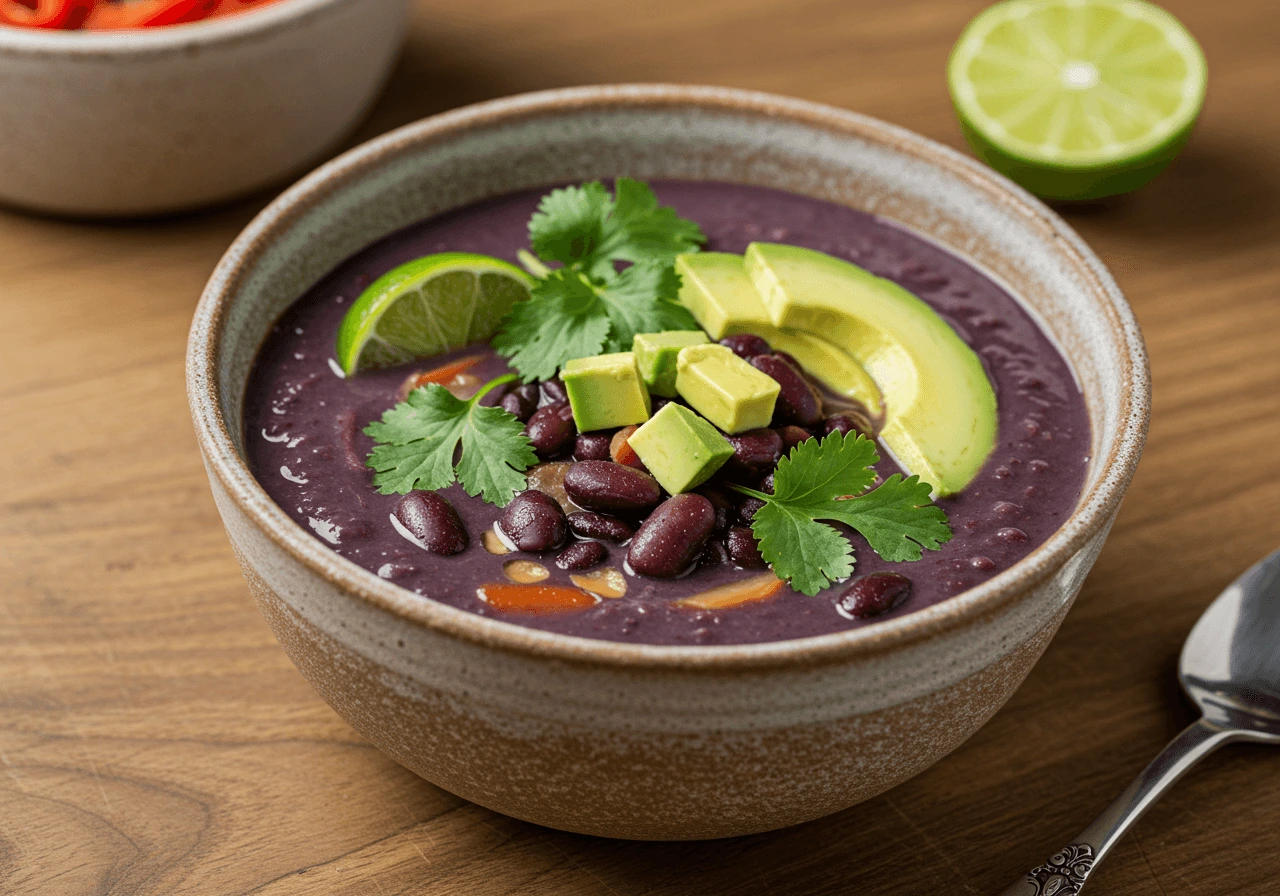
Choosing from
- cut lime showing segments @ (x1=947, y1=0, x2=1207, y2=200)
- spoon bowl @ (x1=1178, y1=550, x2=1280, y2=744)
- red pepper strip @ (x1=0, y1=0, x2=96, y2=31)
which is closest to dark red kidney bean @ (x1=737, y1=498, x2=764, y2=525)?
spoon bowl @ (x1=1178, y1=550, x2=1280, y2=744)

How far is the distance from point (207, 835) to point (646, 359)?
2.86ft

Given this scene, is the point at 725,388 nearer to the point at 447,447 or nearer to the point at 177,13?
the point at 447,447

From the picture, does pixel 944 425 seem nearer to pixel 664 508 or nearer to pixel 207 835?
pixel 664 508

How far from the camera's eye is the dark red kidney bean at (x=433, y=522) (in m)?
1.69

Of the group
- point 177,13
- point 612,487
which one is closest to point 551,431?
point 612,487

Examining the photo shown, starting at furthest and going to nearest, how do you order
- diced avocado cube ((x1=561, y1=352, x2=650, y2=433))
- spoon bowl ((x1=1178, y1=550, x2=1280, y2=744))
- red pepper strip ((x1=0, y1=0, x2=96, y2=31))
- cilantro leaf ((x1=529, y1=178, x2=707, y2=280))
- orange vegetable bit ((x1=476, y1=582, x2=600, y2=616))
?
red pepper strip ((x1=0, y1=0, x2=96, y2=31)) → cilantro leaf ((x1=529, y1=178, x2=707, y2=280)) → spoon bowl ((x1=1178, y1=550, x2=1280, y2=744)) → diced avocado cube ((x1=561, y1=352, x2=650, y2=433)) → orange vegetable bit ((x1=476, y1=582, x2=600, y2=616))

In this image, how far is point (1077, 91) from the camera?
294 centimetres

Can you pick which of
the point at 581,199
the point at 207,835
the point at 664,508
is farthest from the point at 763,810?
the point at 581,199

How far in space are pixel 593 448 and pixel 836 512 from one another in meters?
0.34

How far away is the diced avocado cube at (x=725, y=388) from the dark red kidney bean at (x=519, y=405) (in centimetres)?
22

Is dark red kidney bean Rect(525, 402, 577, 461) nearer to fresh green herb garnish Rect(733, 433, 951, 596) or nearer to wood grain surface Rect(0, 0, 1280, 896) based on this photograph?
fresh green herb garnish Rect(733, 433, 951, 596)

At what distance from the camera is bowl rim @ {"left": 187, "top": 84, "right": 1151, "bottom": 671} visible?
54.2 inches

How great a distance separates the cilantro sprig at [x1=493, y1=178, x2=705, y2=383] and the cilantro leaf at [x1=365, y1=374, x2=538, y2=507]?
0.15m

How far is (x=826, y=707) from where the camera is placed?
144cm
